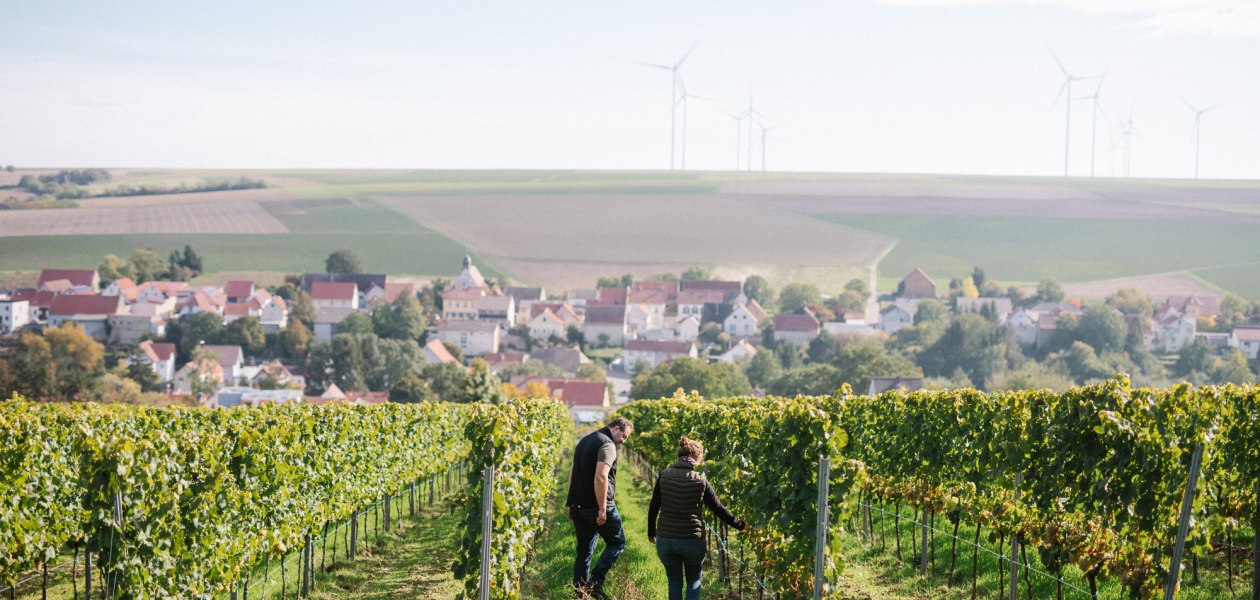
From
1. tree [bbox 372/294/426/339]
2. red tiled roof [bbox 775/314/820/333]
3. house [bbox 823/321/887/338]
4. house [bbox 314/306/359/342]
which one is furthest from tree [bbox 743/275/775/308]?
house [bbox 314/306/359/342]

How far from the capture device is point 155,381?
111688mm

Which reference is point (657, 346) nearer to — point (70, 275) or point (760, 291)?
point (760, 291)

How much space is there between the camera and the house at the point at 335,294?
16788cm

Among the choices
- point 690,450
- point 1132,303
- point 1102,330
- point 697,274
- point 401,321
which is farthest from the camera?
point 697,274

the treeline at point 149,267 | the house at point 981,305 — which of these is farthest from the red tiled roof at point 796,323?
the treeline at point 149,267

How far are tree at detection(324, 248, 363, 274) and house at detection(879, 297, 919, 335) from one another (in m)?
81.6

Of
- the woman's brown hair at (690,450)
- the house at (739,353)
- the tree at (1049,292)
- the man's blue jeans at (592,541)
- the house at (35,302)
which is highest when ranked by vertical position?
the woman's brown hair at (690,450)

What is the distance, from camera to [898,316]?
162875 mm

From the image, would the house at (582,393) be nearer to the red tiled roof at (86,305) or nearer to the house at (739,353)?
the house at (739,353)

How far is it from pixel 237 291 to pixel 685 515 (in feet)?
526

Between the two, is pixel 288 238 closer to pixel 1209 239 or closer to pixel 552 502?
pixel 1209 239

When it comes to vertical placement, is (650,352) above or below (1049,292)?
below

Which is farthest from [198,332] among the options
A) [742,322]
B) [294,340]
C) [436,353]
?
[742,322]

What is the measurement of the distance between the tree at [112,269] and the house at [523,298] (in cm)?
5555
